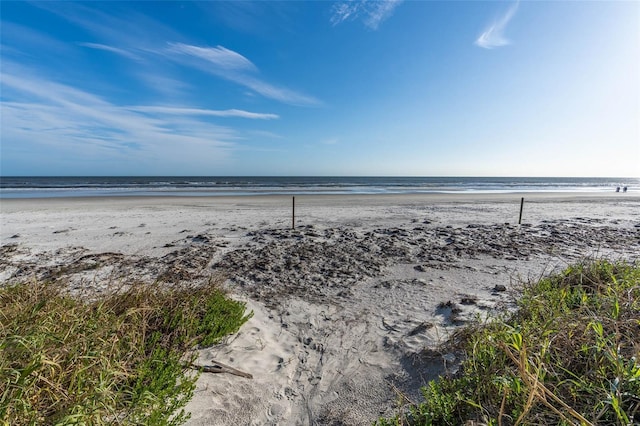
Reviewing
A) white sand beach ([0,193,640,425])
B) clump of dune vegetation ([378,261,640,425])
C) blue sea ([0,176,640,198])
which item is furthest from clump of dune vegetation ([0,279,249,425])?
blue sea ([0,176,640,198])

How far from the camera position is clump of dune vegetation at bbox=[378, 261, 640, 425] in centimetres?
190

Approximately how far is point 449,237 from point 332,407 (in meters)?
8.46

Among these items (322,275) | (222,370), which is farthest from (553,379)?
(322,275)

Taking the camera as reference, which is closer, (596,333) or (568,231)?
(596,333)

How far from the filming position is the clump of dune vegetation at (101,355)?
2.06 meters

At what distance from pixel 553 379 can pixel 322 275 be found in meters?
4.80

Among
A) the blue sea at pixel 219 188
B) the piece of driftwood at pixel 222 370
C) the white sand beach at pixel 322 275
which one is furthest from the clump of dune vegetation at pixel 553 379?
the blue sea at pixel 219 188

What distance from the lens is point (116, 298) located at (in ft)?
12.0

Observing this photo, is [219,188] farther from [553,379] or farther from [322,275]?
[553,379]

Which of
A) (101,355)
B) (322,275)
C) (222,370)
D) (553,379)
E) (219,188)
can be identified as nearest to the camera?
(553,379)

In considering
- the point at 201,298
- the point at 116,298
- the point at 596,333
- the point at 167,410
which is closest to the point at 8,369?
the point at 167,410

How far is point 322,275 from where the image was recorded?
6.79 metres

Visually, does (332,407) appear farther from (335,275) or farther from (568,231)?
(568,231)

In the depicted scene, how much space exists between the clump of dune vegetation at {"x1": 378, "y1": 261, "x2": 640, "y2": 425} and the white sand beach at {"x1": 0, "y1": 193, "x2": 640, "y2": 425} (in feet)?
1.17
